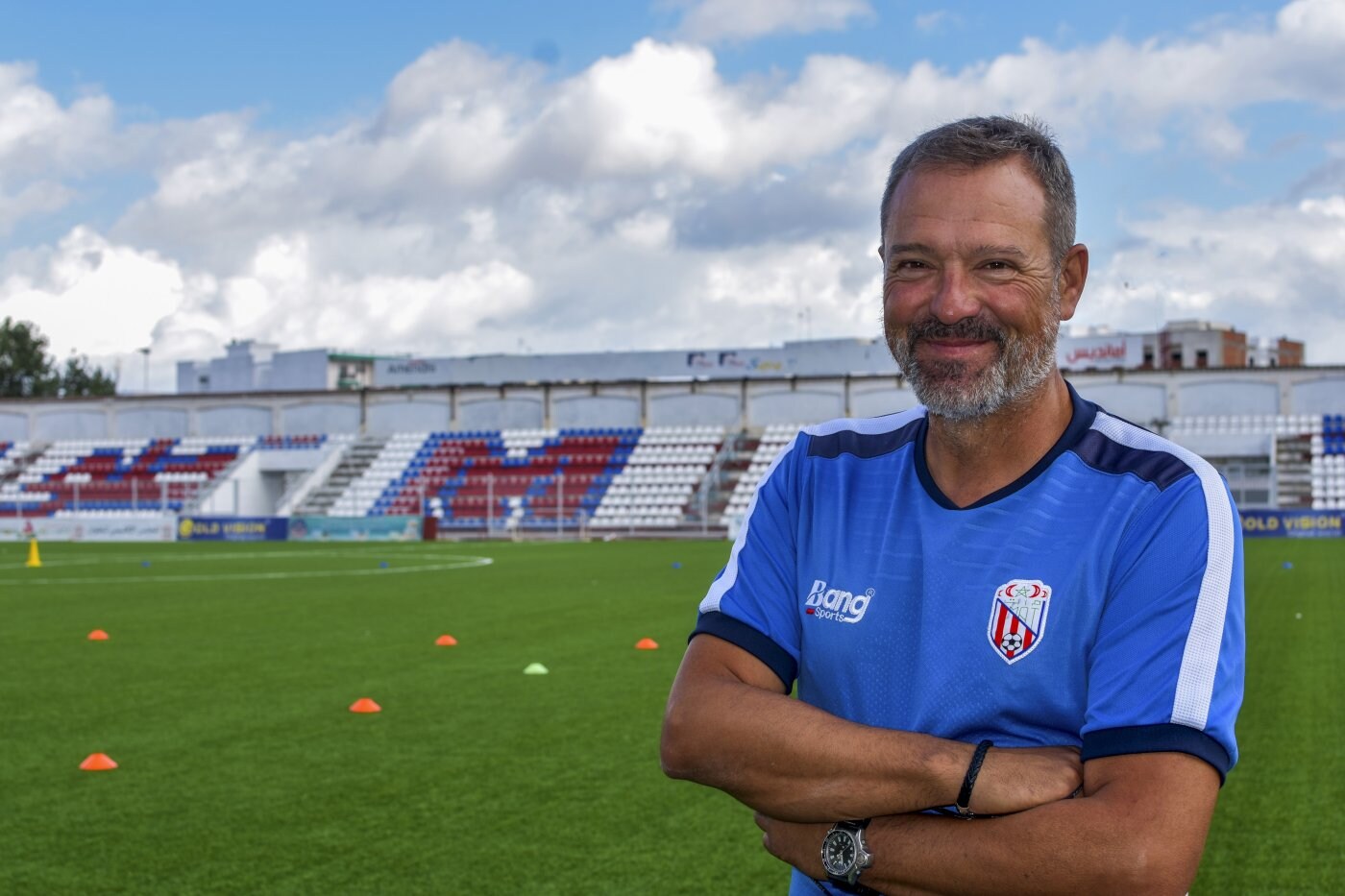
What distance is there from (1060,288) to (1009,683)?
68cm

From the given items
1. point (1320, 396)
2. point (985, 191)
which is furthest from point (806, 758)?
point (1320, 396)

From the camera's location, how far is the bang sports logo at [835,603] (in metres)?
2.31

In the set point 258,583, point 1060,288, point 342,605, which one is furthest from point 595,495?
point 1060,288

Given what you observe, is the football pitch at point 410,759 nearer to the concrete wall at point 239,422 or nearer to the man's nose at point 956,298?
the man's nose at point 956,298

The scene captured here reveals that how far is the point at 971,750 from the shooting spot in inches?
84.5

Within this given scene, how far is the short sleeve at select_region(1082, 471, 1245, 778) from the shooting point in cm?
205

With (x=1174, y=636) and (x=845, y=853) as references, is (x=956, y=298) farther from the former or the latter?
(x=845, y=853)

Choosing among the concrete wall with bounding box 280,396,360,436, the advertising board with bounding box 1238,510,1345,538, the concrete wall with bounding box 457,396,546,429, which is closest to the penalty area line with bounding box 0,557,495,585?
the advertising board with bounding box 1238,510,1345,538

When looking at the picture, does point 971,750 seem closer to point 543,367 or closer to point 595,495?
point 595,495

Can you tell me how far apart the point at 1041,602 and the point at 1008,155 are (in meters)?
0.72

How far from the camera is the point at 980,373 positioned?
228 cm

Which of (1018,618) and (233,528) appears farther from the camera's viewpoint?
(233,528)

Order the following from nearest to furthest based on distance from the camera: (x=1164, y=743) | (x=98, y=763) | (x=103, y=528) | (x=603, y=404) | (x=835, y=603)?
(x=1164, y=743)
(x=835, y=603)
(x=98, y=763)
(x=103, y=528)
(x=603, y=404)

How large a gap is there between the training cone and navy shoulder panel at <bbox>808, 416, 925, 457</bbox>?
682cm
